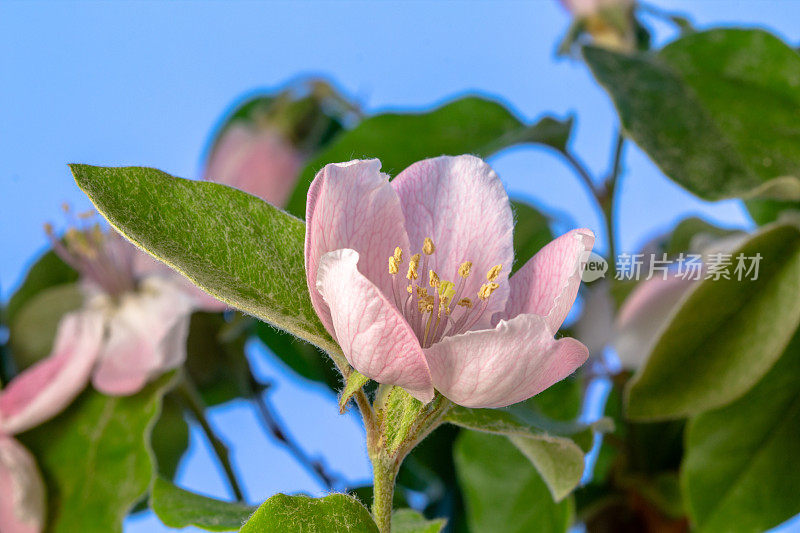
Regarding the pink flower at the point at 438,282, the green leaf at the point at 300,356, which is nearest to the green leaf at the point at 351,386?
the pink flower at the point at 438,282

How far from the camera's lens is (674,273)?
40 cm

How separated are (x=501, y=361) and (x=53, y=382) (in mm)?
282

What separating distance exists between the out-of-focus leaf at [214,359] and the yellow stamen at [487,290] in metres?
0.31

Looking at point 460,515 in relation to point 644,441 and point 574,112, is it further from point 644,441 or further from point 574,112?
point 574,112

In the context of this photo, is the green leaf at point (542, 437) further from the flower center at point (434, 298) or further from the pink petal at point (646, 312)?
the pink petal at point (646, 312)

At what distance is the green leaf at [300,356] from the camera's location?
0.49 meters

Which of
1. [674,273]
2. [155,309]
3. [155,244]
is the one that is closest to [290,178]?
[155,309]

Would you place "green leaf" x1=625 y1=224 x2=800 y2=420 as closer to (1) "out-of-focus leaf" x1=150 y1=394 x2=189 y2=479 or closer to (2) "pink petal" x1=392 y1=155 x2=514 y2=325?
(2) "pink petal" x1=392 y1=155 x2=514 y2=325

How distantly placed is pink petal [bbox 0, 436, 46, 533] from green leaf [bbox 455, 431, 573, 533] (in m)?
0.19

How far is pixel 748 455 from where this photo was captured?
14.3 inches

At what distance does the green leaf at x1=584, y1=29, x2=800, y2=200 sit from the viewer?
34cm

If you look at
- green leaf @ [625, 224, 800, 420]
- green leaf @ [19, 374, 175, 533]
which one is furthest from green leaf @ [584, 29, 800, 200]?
green leaf @ [19, 374, 175, 533]

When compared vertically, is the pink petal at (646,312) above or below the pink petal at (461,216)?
below

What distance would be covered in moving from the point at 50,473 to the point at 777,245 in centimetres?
32
